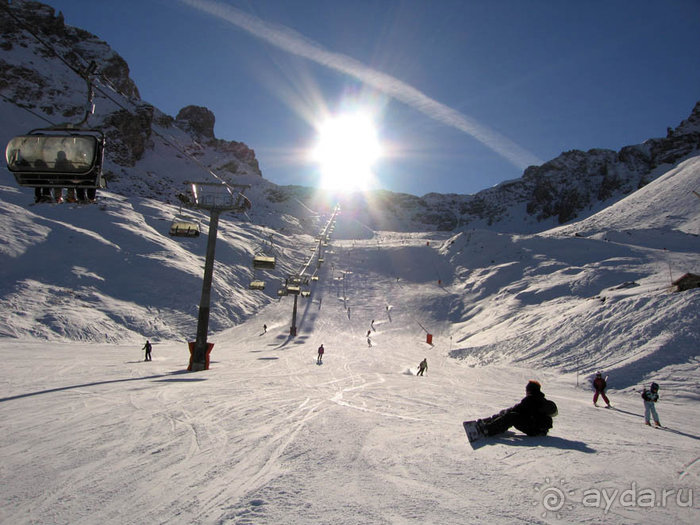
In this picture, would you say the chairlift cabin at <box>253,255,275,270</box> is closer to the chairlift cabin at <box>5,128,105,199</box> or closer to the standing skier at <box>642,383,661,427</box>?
→ the chairlift cabin at <box>5,128,105,199</box>

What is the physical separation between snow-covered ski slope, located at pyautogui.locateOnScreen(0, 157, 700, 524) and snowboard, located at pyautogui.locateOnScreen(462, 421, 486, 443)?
183 millimetres

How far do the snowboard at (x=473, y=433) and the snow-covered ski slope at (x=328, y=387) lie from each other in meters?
0.18

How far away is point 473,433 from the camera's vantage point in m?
6.11

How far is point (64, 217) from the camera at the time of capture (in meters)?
38.7

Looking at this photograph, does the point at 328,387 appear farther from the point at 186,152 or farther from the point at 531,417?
the point at 186,152

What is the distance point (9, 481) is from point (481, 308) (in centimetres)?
3836

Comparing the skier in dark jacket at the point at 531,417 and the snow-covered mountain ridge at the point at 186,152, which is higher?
the snow-covered mountain ridge at the point at 186,152

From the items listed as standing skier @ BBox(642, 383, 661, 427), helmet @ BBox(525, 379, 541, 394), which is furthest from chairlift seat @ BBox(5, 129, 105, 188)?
standing skier @ BBox(642, 383, 661, 427)

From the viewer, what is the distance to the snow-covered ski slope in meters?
Answer: 4.16

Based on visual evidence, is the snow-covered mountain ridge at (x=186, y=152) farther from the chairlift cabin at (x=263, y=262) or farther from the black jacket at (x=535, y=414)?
the black jacket at (x=535, y=414)

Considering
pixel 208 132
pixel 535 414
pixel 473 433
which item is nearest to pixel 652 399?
pixel 535 414

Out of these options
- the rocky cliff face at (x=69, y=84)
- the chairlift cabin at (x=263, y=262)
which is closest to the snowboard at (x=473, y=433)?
the chairlift cabin at (x=263, y=262)

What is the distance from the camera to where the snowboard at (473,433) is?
6077mm

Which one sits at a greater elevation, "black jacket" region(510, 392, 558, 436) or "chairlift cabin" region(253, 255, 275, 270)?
"chairlift cabin" region(253, 255, 275, 270)
